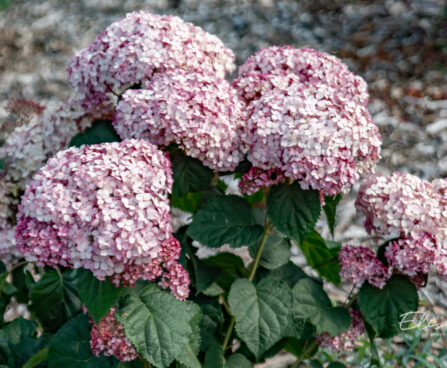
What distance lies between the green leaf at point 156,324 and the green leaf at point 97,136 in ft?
1.45

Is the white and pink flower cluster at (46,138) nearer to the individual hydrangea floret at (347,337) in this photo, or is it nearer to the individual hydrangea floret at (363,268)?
the individual hydrangea floret at (363,268)

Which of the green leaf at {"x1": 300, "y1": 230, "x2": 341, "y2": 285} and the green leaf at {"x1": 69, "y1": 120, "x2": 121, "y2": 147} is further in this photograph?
the green leaf at {"x1": 300, "y1": 230, "x2": 341, "y2": 285}

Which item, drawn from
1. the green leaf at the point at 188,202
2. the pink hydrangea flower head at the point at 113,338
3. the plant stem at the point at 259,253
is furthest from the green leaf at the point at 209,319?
the pink hydrangea flower head at the point at 113,338

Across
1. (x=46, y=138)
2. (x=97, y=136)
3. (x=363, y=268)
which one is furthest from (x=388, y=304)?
(x=46, y=138)

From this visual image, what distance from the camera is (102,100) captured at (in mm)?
1550

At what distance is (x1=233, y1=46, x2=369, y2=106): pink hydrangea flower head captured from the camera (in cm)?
151

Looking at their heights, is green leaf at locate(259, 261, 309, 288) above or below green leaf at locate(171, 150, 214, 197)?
below

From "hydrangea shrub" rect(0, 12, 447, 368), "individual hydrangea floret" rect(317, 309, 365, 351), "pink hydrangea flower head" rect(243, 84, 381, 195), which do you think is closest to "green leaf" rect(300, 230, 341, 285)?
"hydrangea shrub" rect(0, 12, 447, 368)

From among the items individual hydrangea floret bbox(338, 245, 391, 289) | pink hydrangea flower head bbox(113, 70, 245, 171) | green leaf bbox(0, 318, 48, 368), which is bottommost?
green leaf bbox(0, 318, 48, 368)

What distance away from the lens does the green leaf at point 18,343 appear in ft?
5.69

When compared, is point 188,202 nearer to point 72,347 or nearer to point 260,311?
point 260,311

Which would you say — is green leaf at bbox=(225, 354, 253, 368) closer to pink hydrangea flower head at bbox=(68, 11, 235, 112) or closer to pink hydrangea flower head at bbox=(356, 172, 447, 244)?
pink hydrangea flower head at bbox=(356, 172, 447, 244)

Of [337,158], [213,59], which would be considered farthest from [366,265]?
[213,59]

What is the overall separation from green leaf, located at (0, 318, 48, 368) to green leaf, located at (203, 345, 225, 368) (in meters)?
0.49
